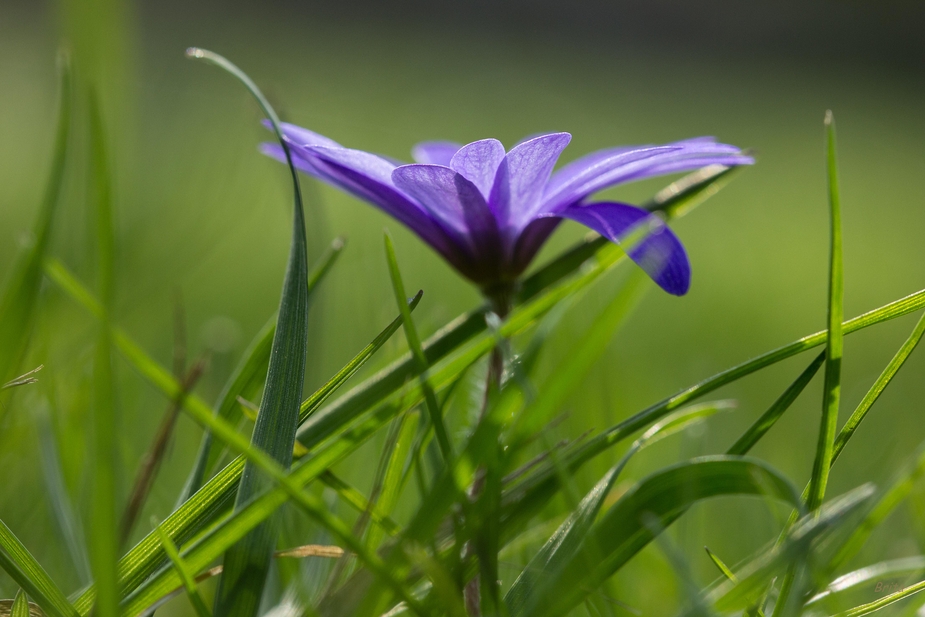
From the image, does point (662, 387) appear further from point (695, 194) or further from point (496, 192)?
point (496, 192)

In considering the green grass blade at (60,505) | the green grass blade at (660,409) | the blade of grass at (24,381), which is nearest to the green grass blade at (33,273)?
the blade of grass at (24,381)

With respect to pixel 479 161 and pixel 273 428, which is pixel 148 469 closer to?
pixel 273 428

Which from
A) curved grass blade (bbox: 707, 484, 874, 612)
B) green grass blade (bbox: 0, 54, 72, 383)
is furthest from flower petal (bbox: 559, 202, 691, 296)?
green grass blade (bbox: 0, 54, 72, 383)

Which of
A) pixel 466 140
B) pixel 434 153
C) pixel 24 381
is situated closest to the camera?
pixel 24 381

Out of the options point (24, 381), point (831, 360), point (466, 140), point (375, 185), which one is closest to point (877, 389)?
point (831, 360)

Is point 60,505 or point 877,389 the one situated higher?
point 60,505
